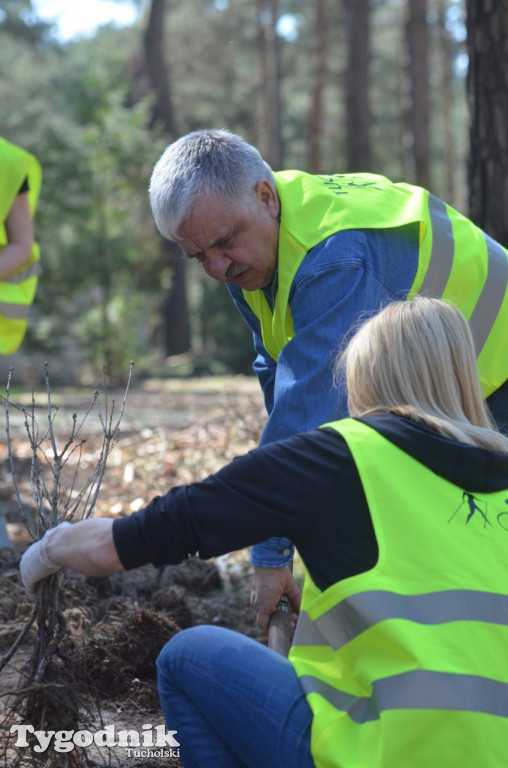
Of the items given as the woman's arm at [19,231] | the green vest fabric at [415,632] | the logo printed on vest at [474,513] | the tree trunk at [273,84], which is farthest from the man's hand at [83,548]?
the tree trunk at [273,84]

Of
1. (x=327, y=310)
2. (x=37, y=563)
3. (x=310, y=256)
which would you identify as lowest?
(x=37, y=563)

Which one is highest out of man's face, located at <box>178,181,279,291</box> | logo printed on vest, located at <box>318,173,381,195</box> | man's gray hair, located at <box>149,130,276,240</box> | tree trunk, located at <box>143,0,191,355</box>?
man's gray hair, located at <box>149,130,276,240</box>

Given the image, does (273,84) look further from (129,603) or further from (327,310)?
(327,310)

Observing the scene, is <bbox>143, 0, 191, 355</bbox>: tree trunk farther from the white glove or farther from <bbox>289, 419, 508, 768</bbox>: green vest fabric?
<bbox>289, 419, 508, 768</bbox>: green vest fabric

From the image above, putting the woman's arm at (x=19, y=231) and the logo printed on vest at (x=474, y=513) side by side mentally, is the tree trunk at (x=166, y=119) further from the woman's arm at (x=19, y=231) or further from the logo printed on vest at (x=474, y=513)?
the logo printed on vest at (x=474, y=513)

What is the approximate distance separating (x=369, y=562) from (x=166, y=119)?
2189cm

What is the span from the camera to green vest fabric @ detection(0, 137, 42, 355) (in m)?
5.14

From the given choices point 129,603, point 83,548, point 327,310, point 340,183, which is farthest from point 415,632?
point 129,603

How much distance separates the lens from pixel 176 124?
75.3 ft

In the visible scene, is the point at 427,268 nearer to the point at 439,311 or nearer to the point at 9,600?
the point at 439,311

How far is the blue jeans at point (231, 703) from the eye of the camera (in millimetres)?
1947

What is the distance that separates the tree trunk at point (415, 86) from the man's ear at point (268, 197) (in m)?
14.8

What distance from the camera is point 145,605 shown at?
3.81 metres

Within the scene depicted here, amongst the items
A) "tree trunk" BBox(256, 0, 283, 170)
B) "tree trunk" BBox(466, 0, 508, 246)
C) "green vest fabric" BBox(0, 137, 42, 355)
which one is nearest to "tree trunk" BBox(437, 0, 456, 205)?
"tree trunk" BBox(256, 0, 283, 170)
